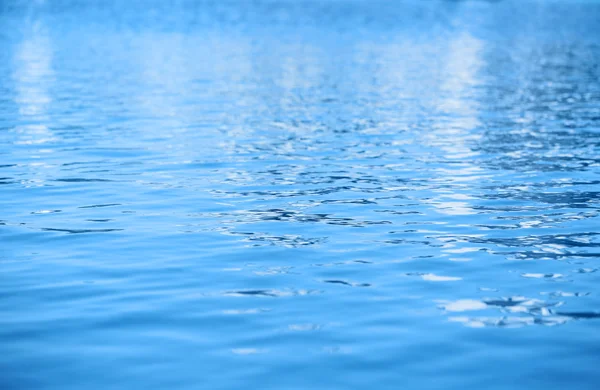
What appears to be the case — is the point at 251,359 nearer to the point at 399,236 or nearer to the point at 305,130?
the point at 399,236

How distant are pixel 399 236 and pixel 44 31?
67.5 metres

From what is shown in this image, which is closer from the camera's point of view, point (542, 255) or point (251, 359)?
point (251, 359)

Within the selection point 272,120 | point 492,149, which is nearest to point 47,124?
point 272,120

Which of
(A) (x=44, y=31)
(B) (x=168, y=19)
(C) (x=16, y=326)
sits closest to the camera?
(C) (x=16, y=326)

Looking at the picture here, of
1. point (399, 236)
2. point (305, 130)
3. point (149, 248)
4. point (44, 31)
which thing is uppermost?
point (44, 31)

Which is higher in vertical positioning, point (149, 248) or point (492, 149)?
point (492, 149)

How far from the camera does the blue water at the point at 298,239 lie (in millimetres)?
8414

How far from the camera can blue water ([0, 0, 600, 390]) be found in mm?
8414

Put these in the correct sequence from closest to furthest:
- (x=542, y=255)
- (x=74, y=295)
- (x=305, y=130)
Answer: (x=74, y=295) → (x=542, y=255) → (x=305, y=130)

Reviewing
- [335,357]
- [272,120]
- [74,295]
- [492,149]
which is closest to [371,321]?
[335,357]

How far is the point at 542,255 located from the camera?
11820 millimetres

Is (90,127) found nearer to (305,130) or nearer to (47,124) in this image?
(47,124)

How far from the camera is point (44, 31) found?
7456 cm

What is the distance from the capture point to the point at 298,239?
12.5m
